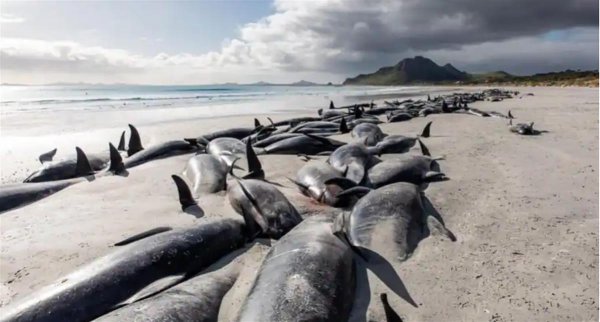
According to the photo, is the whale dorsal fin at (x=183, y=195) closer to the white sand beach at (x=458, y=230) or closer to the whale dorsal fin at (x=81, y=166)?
the white sand beach at (x=458, y=230)

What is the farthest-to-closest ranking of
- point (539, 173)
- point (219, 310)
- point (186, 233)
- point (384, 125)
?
point (384, 125), point (539, 173), point (186, 233), point (219, 310)

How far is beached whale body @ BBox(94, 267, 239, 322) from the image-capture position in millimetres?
2533

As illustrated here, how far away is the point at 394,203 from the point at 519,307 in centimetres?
161

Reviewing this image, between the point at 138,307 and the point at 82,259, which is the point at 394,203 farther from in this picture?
the point at 82,259

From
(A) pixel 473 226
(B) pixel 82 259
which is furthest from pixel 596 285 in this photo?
(B) pixel 82 259

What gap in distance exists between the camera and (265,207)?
14.5ft

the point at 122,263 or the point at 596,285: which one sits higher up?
the point at 122,263

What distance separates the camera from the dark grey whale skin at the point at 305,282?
244 cm

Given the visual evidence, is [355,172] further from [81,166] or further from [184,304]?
[81,166]

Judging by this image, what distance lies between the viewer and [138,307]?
265 cm

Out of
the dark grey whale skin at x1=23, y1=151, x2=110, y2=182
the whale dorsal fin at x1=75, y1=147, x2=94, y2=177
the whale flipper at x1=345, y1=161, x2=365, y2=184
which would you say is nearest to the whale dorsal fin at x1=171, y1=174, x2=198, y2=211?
the whale flipper at x1=345, y1=161, x2=365, y2=184

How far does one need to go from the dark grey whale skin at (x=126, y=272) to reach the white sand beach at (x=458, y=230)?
37cm

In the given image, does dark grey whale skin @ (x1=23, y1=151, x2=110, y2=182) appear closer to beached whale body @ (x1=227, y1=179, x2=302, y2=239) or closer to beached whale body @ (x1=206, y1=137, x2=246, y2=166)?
beached whale body @ (x1=206, y1=137, x2=246, y2=166)

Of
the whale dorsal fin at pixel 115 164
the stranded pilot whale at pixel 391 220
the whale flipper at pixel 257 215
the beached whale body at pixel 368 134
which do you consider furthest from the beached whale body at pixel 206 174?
the beached whale body at pixel 368 134
